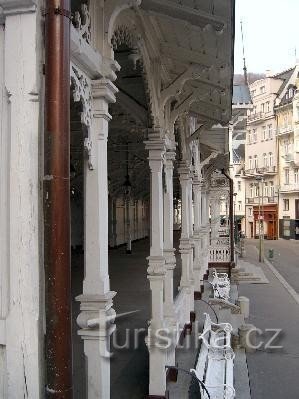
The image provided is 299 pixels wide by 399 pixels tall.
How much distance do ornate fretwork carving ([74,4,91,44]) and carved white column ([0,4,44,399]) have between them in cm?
64

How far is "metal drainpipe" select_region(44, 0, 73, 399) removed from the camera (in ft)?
7.40

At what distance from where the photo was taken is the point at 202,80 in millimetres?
6324

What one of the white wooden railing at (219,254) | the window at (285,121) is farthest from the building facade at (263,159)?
the white wooden railing at (219,254)

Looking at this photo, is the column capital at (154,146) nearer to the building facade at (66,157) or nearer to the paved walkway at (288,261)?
the building facade at (66,157)

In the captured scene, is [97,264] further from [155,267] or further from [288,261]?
[288,261]

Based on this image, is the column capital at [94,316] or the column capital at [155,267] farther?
the column capital at [155,267]

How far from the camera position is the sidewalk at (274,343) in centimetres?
880

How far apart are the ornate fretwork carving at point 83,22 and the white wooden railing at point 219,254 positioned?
20.0 m

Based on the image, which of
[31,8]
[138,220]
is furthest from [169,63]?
[138,220]

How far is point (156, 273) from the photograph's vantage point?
6.00 metres

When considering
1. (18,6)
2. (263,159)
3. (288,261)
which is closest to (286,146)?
(263,159)

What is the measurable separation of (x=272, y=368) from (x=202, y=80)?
6.70 meters

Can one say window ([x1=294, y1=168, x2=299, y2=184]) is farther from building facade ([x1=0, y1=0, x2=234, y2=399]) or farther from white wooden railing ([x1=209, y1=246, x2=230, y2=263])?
building facade ([x1=0, y1=0, x2=234, y2=399])

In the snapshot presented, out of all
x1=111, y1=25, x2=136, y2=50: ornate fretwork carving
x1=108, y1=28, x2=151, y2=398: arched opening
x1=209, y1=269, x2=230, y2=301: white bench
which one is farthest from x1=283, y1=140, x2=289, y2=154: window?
x1=111, y1=25, x2=136, y2=50: ornate fretwork carving
